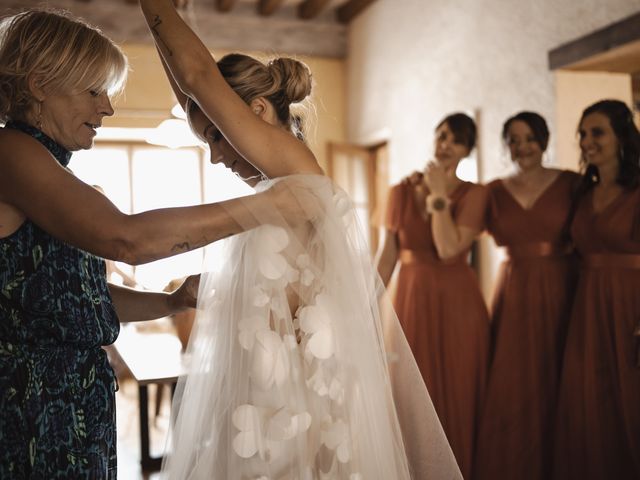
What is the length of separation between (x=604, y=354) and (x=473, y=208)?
0.78m

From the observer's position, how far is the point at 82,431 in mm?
1104

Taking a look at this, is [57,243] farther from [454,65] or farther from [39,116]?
[454,65]

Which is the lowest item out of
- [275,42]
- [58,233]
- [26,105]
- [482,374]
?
[482,374]

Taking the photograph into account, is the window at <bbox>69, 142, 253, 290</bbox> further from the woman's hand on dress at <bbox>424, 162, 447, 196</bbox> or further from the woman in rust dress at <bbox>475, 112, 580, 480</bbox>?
the woman in rust dress at <bbox>475, 112, 580, 480</bbox>

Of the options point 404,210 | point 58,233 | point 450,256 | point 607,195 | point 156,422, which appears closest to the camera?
point 58,233

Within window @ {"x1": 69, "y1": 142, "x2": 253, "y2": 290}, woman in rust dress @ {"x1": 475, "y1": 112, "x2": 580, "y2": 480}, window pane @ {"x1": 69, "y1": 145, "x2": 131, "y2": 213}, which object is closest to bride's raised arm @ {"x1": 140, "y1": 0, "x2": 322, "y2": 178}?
woman in rust dress @ {"x1": 475, "y1": 112, "x2": 580, "y2": 480}

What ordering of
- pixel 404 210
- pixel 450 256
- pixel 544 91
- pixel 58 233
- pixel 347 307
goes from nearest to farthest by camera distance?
pixel 58 233
pixel 347 307
pixel 450 256
pixel 404 210
pixel 544 91

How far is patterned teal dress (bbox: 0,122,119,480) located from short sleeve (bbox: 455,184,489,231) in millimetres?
1968

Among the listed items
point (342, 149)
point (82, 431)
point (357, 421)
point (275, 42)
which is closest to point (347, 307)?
point (357, 421)

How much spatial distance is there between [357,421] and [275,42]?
6119mm

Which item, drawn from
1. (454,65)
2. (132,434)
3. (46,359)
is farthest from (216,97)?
(454,65)

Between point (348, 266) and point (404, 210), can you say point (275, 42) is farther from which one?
point (348, 266)

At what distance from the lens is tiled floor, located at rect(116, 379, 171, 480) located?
3472 mm

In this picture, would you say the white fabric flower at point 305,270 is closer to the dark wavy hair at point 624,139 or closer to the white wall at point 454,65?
the dark wavy hair at point 624,139
